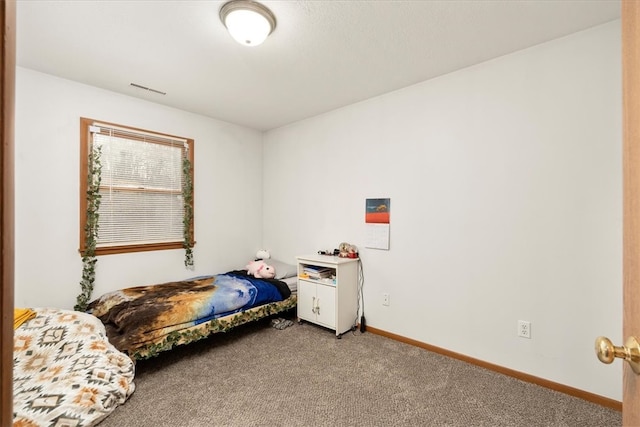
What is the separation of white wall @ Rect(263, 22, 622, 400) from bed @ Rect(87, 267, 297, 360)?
1.11 metres

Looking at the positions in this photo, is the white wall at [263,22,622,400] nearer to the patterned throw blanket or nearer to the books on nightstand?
the books on nightstand

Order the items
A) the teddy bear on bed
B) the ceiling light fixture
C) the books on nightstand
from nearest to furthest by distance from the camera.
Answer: the ceiling light fixture
the books on nightstand
the teddy bear on bed

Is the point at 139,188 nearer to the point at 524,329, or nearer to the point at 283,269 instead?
the point at 283,269

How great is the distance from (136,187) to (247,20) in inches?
89.3

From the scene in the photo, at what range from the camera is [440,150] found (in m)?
2.63

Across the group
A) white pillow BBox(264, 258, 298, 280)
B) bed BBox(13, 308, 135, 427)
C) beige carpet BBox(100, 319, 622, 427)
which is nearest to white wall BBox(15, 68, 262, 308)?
bed BBox(13, 308, 135, 427)

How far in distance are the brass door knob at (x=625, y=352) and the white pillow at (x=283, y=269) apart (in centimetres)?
327

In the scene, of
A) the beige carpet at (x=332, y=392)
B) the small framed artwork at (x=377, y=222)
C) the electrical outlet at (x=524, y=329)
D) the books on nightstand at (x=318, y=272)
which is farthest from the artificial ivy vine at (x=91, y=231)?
the electrical outlet at (x=524, y=329)

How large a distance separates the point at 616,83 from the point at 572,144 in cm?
41

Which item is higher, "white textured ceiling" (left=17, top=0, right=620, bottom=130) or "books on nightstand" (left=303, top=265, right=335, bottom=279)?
"white textured ceiling" (left=17, top=0, right=620, bottom=130)

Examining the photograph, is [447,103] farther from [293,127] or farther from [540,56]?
[293,127]

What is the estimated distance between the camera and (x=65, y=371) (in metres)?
1.86

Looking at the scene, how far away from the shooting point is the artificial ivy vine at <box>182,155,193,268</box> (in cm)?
353

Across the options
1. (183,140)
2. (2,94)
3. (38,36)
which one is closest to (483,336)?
(2,94)
